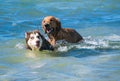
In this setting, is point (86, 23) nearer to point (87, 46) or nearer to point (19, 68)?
point (87, 46)

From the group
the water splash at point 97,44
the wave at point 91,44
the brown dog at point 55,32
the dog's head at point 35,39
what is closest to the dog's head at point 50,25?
the brown dog at point 55,32

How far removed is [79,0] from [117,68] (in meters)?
13.5

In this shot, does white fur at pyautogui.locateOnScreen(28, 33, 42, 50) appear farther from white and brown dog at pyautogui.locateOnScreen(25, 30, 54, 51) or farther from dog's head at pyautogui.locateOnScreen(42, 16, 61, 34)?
dog's head at pyautogui.locateOnScreen(42, 16, 61, 34)

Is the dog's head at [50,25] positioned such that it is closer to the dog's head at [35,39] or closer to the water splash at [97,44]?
the water splash at [97,44]

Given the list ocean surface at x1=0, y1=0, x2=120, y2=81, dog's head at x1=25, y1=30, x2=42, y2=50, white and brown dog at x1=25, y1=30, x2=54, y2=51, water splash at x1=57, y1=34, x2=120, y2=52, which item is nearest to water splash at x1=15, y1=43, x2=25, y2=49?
ocean surface at x1=0, y1=0, x2=120, y2=81

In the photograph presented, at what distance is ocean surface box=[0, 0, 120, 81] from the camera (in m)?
9.54

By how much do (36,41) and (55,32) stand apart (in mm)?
1250

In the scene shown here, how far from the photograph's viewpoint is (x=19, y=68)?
1017cm

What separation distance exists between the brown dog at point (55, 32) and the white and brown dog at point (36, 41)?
0.65 m

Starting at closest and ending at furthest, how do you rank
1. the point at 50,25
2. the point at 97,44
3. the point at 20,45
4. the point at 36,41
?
the point at 36,41 → the point at 50,25 → the point at 20,45 → the point at 97,44

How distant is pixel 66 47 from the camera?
1220 cm

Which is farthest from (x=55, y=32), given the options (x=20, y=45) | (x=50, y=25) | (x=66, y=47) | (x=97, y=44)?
(x=97, y=44)

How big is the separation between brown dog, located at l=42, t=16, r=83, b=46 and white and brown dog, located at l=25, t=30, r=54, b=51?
0.65 m

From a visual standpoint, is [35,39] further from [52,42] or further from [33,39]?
[52,42]
